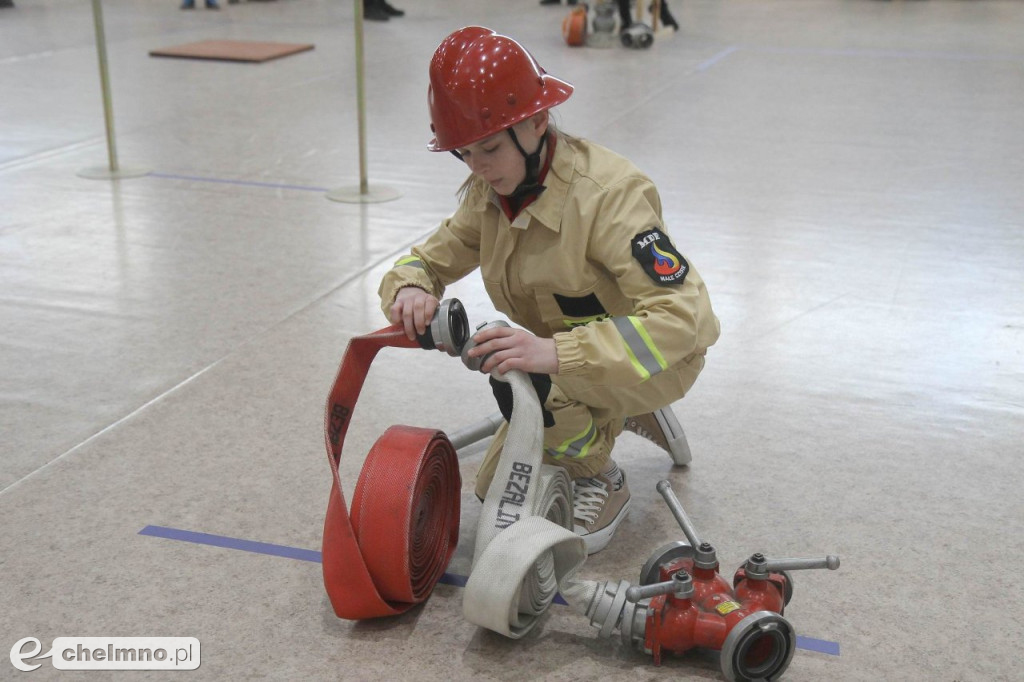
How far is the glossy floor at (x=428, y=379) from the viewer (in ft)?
7.04

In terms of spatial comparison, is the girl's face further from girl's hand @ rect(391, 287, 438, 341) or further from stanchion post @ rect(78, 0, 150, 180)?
Answer: stanchion post @ rect(78, 0, 150, 180)

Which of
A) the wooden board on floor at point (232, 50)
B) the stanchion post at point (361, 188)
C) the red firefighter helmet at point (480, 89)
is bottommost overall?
the wooden board on floor at point (232, 50)

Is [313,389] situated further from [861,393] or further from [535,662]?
[861,393]

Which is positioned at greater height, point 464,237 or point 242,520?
point 464,237

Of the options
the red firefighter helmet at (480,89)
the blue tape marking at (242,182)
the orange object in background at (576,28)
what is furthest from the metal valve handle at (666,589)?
the orange object in background at (576,28)

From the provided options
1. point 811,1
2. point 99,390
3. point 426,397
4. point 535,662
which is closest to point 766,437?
point 426,397

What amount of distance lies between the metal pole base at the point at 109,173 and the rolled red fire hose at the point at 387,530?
12.9 feet

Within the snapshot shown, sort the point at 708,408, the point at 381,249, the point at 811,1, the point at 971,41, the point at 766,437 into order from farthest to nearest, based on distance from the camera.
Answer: the point at 811,1 → the point at 971,41 → the point at 381,249 → the point at 708,408 → the point at 766,437

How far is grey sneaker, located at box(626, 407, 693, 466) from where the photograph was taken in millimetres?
2729

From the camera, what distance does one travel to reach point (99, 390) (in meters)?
3.16

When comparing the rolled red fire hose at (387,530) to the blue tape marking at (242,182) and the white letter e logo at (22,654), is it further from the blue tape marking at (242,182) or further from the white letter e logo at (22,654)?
the blue tape marking at (242,182)

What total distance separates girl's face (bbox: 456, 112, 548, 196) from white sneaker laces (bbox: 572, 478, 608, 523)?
733mm

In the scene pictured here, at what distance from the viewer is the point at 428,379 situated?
3324 mm

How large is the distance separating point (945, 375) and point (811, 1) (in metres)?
16.3
